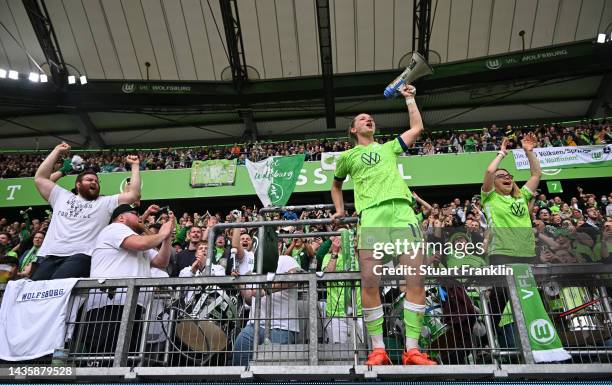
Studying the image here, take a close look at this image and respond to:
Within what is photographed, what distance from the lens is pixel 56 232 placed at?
444cm

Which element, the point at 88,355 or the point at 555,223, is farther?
the point at 555,223

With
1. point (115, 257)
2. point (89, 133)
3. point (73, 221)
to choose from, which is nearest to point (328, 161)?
point (73, 221)

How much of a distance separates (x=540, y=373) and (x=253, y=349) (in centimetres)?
195

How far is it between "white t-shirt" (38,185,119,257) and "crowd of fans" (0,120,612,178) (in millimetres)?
13082

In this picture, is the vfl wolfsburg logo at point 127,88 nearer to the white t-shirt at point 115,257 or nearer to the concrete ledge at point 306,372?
the white t-shirt at point 115,257

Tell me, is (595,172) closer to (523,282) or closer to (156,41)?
(523,282)

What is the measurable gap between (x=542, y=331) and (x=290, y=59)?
733 inches

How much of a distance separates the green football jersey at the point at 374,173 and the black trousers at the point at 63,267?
7.96 ft

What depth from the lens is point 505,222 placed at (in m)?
4.51

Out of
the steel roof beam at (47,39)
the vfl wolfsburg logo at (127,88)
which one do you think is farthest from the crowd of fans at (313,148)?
the steel roof beam at (47,39)

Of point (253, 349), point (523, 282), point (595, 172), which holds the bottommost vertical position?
point (253, 349)

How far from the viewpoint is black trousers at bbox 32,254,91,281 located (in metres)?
4.17

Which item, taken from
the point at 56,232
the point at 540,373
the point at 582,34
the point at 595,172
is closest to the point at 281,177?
the point at 56,232

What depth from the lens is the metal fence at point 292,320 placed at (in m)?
3.49
